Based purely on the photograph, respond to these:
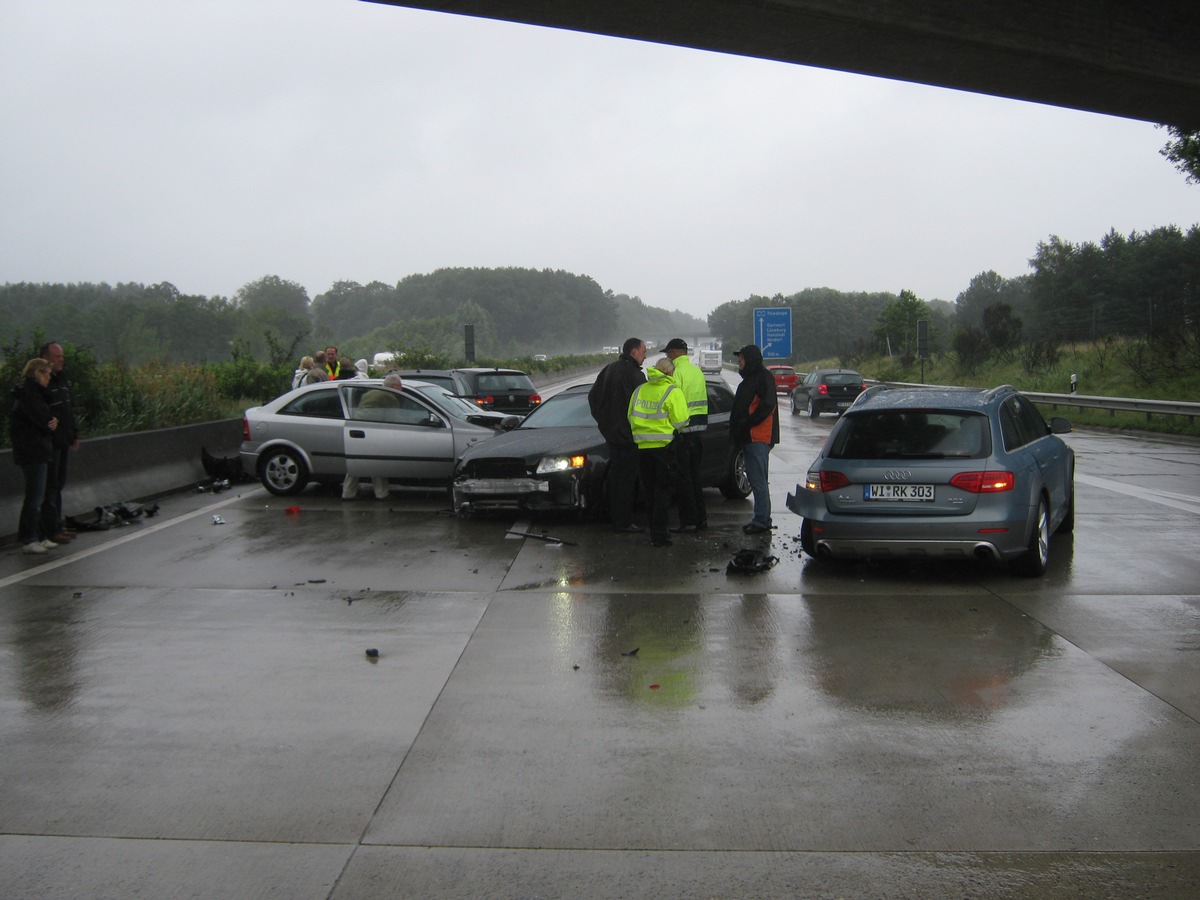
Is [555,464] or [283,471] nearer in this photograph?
[555,464]

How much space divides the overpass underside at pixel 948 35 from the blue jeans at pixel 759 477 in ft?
15.7

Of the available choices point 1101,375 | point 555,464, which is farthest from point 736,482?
point 1101,375

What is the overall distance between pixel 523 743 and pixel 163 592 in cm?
472

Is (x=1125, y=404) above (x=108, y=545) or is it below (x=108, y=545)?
below

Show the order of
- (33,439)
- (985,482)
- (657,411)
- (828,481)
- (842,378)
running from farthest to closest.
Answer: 1. (842,378)
2. (657,411)
3. (33,439)
4. (828,481)
5. (985,482)

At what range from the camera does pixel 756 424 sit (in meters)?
11.1

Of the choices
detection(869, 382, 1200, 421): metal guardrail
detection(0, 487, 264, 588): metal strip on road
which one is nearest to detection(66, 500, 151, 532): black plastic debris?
detection(0, 487, 264, 588): metal strip on road

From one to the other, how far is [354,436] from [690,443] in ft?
16.3

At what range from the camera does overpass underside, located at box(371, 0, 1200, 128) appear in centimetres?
1221

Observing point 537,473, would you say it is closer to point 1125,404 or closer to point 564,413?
point 564,413

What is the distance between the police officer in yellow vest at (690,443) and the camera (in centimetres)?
1129

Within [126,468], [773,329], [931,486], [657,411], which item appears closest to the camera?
[931,486]

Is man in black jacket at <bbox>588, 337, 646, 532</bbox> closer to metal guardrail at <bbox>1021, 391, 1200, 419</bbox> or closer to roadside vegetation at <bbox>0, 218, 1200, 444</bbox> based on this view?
roadside vegetation at <bbox>0, 218, 1200, 444</bbox>

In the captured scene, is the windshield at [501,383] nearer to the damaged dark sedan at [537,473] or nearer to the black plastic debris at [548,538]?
the damaged dark sedan at [537,473]
